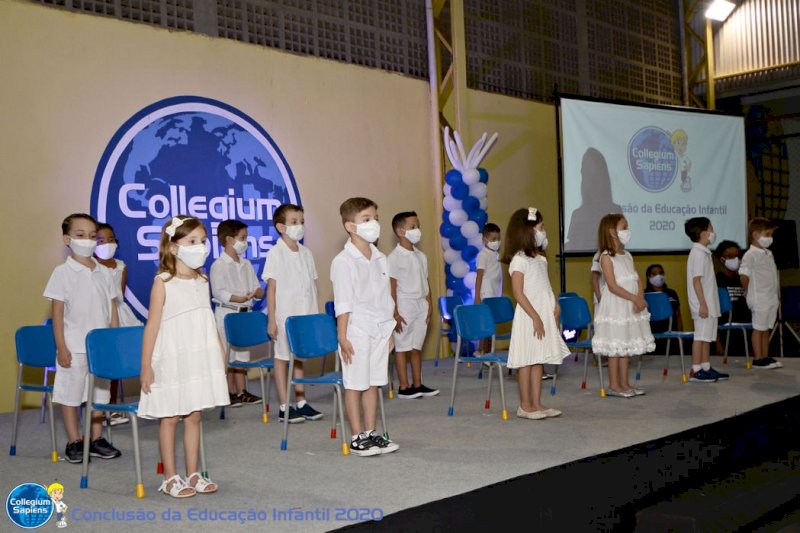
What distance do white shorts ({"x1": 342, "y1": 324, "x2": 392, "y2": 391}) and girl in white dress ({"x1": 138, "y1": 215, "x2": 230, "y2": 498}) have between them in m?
0.85

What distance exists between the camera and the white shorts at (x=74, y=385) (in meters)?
4.59

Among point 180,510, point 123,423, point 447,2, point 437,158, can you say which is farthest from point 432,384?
point 447,2

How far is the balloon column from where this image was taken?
9.13m

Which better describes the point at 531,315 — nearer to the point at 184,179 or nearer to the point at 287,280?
the point at 287,280

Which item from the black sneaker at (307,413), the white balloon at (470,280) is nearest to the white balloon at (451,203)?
the white balloon at (470,280)

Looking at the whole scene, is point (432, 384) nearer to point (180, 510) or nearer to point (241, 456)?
point (241, 456)

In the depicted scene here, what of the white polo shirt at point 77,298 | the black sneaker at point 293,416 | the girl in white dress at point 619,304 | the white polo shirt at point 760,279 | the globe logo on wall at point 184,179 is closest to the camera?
the white polo shirt at point 77,298

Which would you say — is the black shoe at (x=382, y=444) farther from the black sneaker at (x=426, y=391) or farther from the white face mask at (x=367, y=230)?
the black sneaker at (x=426, y=391)

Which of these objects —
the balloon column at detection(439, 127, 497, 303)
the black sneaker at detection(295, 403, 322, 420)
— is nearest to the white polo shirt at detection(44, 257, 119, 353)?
the black sneaker at detection(295, 403, 322, 420)

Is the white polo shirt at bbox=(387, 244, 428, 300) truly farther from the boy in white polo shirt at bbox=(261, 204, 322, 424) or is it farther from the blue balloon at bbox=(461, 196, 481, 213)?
the blue balloon at bbox=(461, 196, 481, 213)

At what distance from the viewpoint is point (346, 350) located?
452 cm

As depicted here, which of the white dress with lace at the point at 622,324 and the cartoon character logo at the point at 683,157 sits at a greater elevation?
the cartoon character logo at the point at 683,157

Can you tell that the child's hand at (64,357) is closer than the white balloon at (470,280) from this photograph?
Yes

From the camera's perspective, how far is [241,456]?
468cm
